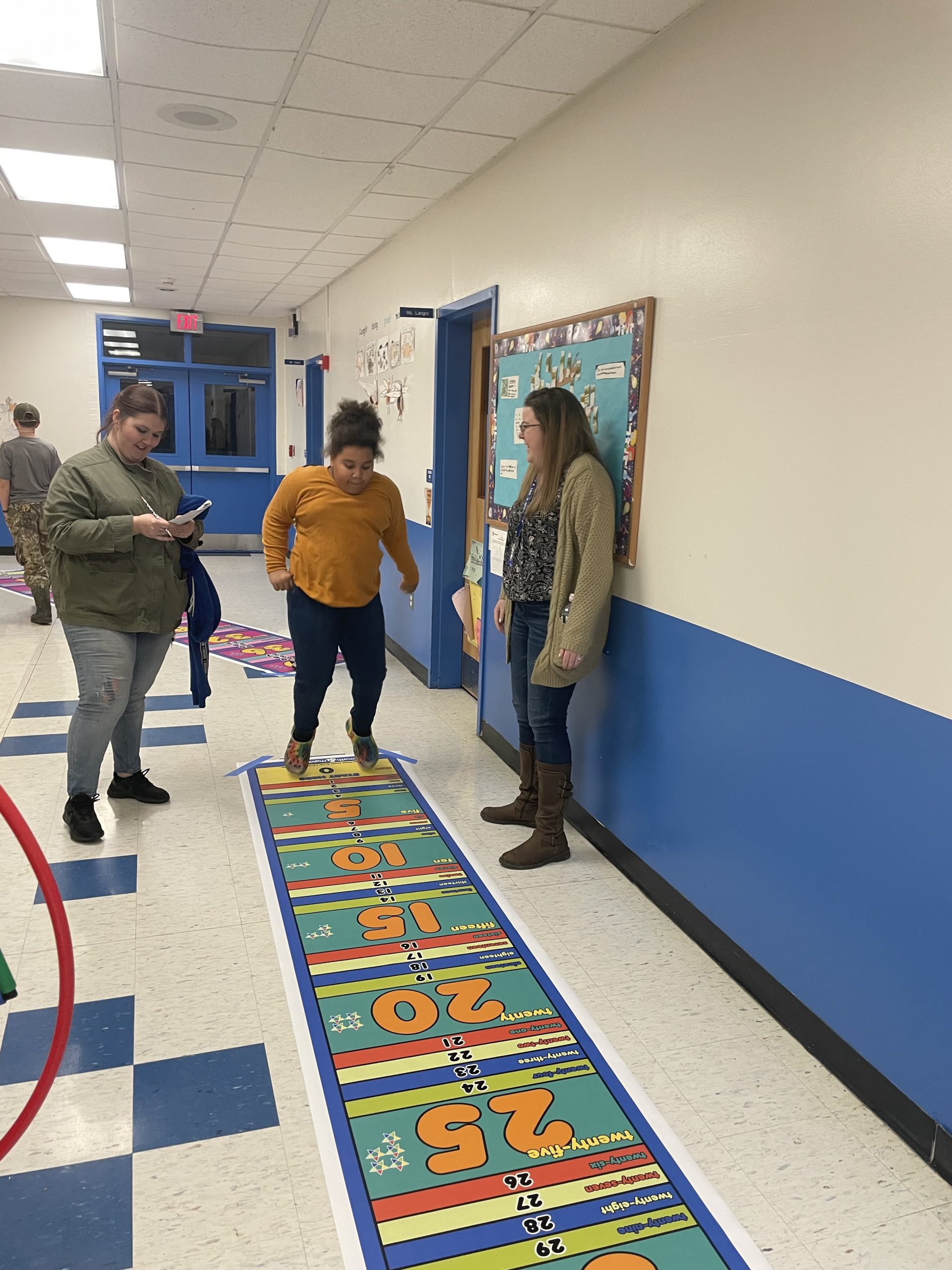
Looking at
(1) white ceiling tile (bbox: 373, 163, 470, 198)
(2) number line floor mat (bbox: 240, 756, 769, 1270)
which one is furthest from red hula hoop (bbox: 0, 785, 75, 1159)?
(1) white ceiling tile (bbox: 373, 163, 470, 198)

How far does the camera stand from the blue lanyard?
3.13 meters

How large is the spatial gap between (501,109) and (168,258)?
4067mm

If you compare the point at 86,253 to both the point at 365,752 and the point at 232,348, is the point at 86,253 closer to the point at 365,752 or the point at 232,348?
the point at 232,348

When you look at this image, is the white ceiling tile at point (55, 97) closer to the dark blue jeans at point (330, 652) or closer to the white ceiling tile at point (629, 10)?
the white ceiling tile at point (629, 10)

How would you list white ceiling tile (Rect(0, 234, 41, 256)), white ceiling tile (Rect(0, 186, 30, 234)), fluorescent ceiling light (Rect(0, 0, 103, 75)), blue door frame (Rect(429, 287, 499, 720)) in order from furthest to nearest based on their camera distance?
white ceiling tile (Rect(0, 234, 41, 256)) < white ceiling tile (Rect(0, 186, 30, 234)) < blue door frame (Rect(429, 287, 499, 720)) < fluorescent ceiling light (Rect(0, 0, 103, 75))

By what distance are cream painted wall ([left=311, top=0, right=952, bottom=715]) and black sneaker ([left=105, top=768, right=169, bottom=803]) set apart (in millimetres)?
1866

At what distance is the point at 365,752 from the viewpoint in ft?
12.6

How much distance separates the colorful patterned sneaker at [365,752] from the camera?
3.84 metres

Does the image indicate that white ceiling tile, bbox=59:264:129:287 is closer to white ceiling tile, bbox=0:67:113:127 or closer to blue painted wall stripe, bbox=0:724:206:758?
white ceiling tile, bbox=0:67:113:127

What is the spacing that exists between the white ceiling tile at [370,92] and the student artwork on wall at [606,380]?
34.0 inches

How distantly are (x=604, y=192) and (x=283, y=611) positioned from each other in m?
4.72

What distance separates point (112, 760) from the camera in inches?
153

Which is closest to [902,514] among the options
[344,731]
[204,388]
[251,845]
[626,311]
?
[626,311]

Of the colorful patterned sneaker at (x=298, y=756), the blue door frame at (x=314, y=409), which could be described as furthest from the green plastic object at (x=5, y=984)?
the blue door frame at (x=314, y=409)
